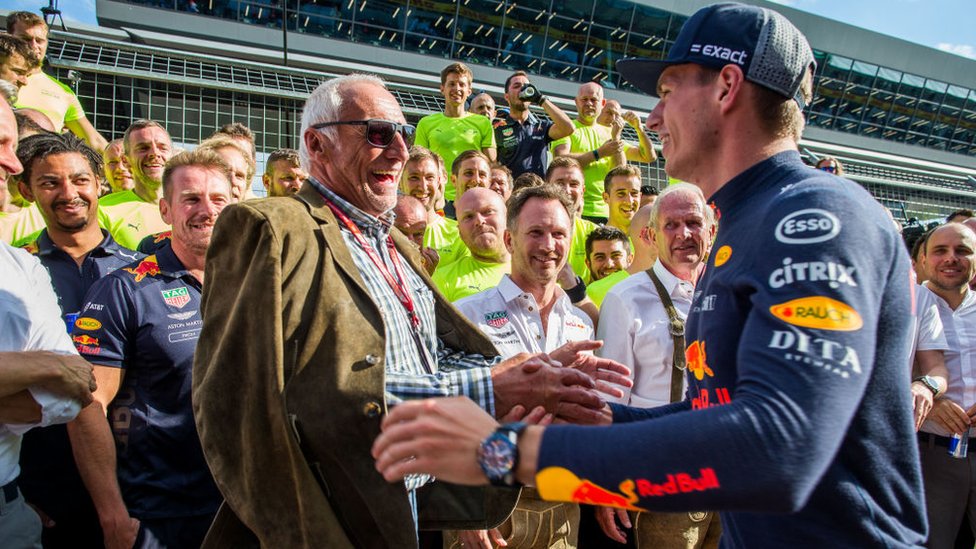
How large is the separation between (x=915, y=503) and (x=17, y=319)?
109 inches

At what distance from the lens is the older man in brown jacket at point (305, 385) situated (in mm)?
1653

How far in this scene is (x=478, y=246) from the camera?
4.21 meters

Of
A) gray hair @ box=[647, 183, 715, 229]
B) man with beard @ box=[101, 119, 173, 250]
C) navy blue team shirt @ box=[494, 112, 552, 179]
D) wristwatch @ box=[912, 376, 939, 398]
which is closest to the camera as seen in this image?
gray hair @ box=[647, 183, 715, 229]

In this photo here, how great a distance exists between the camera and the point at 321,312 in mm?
1710

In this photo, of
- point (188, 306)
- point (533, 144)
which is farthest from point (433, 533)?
point (533, 144)

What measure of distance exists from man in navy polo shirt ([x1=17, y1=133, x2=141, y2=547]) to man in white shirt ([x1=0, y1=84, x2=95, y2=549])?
1.56 ft

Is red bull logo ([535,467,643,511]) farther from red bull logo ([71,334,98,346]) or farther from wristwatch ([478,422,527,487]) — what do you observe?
red bull logo ([71,334,98,346])

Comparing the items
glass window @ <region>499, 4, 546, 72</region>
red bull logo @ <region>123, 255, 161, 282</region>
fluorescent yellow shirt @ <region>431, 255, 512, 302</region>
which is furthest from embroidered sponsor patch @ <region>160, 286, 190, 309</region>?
glass window @ <region>499, 4, 546, 72</region>

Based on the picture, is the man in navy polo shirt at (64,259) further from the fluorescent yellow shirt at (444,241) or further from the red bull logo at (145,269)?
the fluorescent yellow shirt at (444,241)

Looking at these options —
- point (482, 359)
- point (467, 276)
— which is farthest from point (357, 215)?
point (467, 276)

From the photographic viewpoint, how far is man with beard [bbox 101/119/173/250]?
4.25m

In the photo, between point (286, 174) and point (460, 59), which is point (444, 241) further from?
point (460, 59)

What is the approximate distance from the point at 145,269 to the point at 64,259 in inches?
29.1

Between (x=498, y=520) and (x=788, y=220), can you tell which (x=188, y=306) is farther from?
(x=788, y=220)
